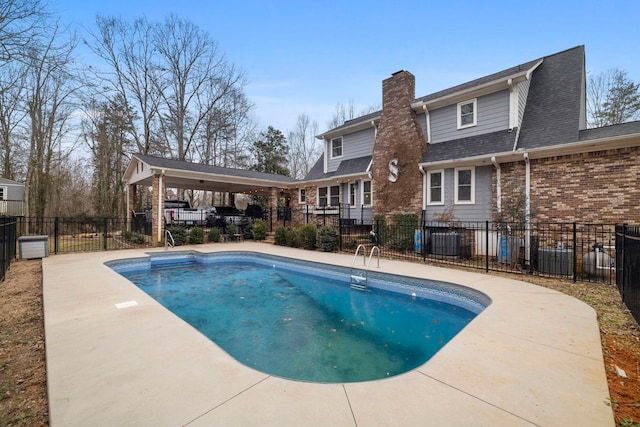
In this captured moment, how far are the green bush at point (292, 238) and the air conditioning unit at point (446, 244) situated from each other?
581cm

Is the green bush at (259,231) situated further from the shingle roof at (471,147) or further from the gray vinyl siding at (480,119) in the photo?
the gray vinyl siding at (480,119)

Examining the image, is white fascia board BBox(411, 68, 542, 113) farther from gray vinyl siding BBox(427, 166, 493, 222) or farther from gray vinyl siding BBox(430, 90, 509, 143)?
gray vinyl siding BBox(427, 166, 493, 222)

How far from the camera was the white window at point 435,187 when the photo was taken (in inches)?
446

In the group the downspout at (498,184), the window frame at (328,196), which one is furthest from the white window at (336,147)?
the downspout at (498,184)

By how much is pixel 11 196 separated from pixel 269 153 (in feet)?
62.8

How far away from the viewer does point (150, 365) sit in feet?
9.24

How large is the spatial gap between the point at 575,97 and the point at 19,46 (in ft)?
48.0

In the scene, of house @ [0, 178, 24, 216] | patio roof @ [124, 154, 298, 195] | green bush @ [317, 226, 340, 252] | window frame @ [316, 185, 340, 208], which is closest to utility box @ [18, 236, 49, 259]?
patio roof @ [124, 154, 298, 195]

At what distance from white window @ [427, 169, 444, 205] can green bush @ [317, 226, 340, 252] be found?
4.06 metres

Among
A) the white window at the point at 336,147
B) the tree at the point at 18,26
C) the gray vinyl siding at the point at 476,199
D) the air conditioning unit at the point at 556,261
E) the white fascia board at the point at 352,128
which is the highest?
the white fascia board at the point at 352,128

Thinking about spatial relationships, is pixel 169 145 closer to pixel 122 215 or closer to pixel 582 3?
pixel 122 215

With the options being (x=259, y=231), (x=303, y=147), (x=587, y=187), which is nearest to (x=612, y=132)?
(x=587, y=187)

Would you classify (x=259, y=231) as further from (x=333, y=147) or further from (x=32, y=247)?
(x=32, y=247)

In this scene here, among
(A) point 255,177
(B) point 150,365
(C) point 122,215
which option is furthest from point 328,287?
(C) point 122,215
